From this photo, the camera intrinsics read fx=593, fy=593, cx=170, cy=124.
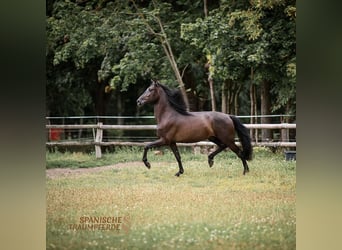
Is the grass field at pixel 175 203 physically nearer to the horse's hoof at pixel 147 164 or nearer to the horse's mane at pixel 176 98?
the horse's hoof at pixel 147 164

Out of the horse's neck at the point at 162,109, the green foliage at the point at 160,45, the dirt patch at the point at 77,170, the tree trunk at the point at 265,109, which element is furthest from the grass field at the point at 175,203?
the green foliage at the point at 160,45

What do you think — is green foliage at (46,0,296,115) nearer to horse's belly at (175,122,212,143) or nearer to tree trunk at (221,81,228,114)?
tree trunk at (221,81,228,114)

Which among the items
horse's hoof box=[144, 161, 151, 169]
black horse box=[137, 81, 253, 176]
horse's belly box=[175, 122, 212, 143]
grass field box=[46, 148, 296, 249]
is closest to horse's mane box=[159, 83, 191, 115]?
black horse box=[137, 81, 253, 176]

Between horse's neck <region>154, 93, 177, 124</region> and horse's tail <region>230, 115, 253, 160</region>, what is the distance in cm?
58

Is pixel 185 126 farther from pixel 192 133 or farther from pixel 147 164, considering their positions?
pixel 147 164

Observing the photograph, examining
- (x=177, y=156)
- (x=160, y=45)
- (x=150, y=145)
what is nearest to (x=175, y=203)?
(x=177, y=156)

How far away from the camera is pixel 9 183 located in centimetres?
Result: 514

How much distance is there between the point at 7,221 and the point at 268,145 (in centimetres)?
239

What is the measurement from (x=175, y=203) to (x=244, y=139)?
2.76 feet

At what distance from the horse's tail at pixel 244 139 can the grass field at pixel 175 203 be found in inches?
3.0

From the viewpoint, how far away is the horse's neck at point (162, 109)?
5371mm

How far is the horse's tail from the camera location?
5301 millimetres

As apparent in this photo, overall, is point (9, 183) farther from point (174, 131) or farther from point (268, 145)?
point (268, 145)

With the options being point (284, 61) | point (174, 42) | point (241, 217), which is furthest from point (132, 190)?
point (284, 61)
